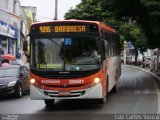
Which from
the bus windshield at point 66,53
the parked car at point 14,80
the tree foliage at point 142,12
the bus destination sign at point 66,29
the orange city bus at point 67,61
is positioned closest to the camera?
the orange city bus at point 67,61

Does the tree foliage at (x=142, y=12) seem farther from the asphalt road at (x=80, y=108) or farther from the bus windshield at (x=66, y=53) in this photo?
the bus windshield at (x=66, y=53)

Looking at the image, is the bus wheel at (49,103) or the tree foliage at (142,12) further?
the tree foliage at (142,12)

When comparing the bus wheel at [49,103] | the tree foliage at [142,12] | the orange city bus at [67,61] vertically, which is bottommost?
the bus wheel at [49,103]

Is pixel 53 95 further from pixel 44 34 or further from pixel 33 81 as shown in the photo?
pixel 44 34

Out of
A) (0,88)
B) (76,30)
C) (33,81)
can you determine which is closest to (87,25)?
(76,30)

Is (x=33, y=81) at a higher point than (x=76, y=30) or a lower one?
lower

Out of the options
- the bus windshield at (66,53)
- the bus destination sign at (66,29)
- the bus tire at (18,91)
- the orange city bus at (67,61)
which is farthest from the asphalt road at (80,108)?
the bus destination sign at (66,29)

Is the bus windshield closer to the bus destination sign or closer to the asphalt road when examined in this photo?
the bus destination sign

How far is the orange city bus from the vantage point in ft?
50.9

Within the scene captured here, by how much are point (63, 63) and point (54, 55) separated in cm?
41

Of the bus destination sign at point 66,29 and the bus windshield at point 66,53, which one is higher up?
the bus destination sign at point 66,29

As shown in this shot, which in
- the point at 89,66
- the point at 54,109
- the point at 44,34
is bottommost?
the point at 54,109

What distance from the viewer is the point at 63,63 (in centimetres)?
1566

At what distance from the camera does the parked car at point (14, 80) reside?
20.0m
